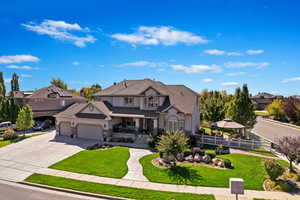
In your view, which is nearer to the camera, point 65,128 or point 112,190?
point 112,190

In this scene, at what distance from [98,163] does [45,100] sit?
27.5 metres

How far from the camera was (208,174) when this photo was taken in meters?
14.5

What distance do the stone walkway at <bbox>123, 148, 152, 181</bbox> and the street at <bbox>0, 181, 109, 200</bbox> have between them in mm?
3833

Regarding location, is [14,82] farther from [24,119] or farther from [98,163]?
[98,163]

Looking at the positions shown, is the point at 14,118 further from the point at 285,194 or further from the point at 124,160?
the point at 285,194

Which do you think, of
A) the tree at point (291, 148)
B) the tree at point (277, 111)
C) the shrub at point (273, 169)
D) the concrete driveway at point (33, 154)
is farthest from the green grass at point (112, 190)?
the tree at point (277, 111)

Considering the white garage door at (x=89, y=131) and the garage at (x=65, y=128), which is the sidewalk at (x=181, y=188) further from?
the garage at (x=65, y=128)

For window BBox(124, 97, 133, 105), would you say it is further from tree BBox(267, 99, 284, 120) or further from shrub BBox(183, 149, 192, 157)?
tree BBox(267, 99, 284, 120)

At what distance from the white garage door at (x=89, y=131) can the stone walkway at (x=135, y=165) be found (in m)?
6.49

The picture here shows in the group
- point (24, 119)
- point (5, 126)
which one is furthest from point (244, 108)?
point (5, 126)

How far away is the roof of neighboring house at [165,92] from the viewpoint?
82.7 feet

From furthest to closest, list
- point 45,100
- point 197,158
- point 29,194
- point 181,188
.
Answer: point 45,100
point 197,158
point 181,188
point 29,194

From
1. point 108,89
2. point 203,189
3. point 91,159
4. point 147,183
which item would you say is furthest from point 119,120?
point 203,189

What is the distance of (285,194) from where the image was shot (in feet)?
38.3
